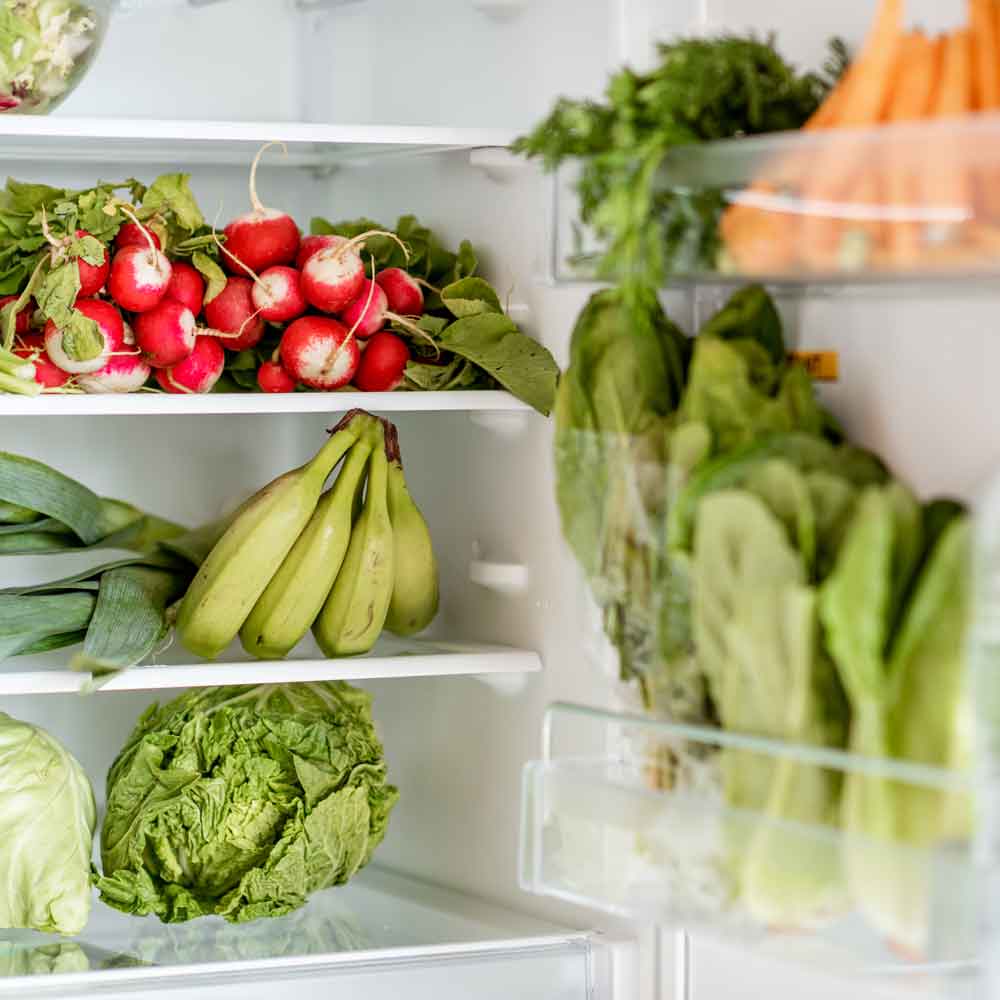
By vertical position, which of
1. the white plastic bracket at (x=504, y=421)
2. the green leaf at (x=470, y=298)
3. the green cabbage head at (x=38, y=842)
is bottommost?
the green cabbage head at (x=38, y=842)

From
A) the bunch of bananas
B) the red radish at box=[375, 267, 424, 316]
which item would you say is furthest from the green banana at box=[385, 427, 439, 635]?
the red radish at box=[375, 267, 424, 316]

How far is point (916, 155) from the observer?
834mm

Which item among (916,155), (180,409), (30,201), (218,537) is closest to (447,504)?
(218,537)

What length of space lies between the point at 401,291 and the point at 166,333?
0.26m

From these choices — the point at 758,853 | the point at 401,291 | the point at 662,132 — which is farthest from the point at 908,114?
the point at 401,291

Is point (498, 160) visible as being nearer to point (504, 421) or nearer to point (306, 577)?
point (504, 421)

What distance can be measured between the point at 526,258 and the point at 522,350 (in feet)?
0.42

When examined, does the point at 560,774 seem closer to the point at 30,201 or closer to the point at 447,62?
the point at 30,201

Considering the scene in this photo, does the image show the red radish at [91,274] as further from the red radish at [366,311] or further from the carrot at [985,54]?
the carrot at [985,54]

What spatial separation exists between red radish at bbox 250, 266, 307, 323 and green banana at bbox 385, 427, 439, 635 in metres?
0.17

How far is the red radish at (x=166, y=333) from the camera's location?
1525mm

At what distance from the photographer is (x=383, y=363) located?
1.62 m

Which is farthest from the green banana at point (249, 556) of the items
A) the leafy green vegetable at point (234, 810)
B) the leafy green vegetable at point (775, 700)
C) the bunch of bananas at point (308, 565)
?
the leafy green vegetable at point (775, 700)

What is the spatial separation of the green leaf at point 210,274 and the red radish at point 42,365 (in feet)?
0.54
